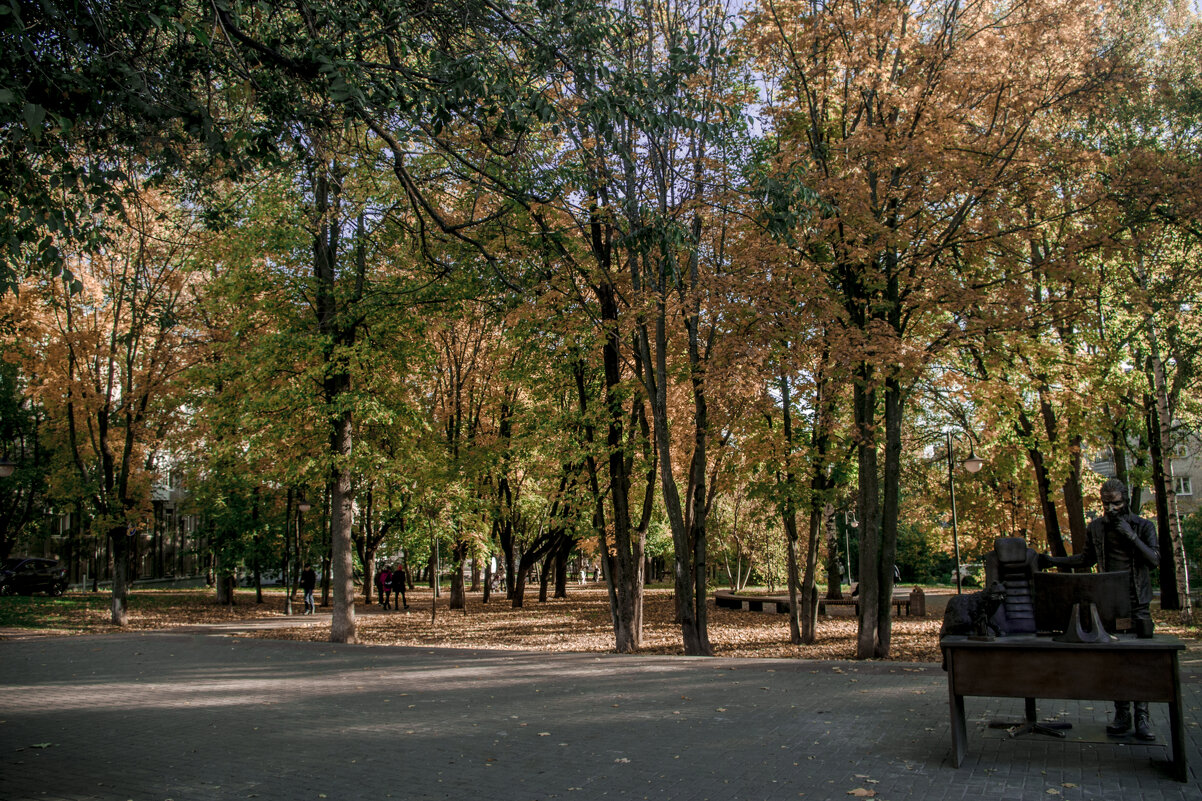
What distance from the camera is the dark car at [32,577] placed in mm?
37875

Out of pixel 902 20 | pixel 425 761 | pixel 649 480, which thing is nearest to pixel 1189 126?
pixel 902 20

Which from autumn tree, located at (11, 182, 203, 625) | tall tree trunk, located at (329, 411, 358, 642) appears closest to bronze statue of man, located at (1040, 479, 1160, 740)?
tall tree trunk, located at (329, 411, 358, 642)

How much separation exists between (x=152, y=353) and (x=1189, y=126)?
87.6 feet

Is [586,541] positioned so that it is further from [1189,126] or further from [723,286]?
[1189,126]

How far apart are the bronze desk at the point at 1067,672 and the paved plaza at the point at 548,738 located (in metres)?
0.46

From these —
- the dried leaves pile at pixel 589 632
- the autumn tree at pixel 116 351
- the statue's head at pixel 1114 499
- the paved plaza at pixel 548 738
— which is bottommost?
the dried leaves pile at pixel 589 632

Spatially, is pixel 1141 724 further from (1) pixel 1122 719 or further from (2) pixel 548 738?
(2) pixel 548 738

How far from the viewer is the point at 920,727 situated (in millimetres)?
7480

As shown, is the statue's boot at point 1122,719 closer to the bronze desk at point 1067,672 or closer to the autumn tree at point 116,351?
the bronze desk at point 1067,672

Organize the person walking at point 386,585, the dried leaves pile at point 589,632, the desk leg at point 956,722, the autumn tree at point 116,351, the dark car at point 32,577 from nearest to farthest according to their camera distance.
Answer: the desk leg at point 956,722 → the dried leaves pile at point 589,632 → the autumn tree at point 116,351 → the person walking at point 386,585 → the dark car at point 32,577

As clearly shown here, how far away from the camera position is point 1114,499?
688 centimetres

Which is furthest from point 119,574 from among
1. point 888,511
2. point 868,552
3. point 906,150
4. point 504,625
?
point 906,150

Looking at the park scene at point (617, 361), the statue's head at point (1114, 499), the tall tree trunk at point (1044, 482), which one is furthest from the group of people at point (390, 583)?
the statue's head at point (1114, 499)

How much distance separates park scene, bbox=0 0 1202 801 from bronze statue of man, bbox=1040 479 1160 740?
0.11ft
